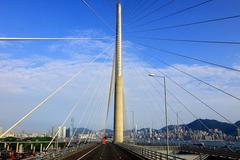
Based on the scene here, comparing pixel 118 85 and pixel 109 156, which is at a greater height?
pixel 118 85

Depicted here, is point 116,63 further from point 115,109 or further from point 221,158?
point 221,158

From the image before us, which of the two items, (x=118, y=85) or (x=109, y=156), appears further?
(x=118, y=85)

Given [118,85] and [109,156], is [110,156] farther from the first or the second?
[118,85]

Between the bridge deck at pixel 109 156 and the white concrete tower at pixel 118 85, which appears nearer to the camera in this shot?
the bridge deck at pixel 109 156

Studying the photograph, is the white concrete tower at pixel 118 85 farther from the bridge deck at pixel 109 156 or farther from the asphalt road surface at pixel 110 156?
the bridge deck at pixel 109 156

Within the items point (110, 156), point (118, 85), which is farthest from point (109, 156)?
point (118, 85)

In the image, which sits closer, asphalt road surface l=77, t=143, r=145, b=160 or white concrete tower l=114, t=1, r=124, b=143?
asphalt road surface l=77, t=143, r=145, b=160

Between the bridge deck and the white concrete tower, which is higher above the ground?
the white concrete tower

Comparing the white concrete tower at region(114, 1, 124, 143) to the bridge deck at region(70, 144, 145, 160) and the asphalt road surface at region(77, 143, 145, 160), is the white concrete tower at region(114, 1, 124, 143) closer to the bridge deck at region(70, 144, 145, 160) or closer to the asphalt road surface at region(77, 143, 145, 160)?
the asphalt road surface at region(77, 143, 145, 160)

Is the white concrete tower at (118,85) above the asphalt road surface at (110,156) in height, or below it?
above

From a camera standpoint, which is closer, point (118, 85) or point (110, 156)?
point (110, 156)

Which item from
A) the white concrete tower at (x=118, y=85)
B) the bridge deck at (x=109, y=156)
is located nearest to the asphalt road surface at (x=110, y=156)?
the bridge deck at (x=109, y=156)

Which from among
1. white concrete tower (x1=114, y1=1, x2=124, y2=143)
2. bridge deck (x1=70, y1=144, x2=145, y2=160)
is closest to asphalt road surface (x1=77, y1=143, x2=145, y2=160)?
bridge deck (x1=70, y1=144, x2=145, y2=160)

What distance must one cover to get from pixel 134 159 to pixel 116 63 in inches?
1527
